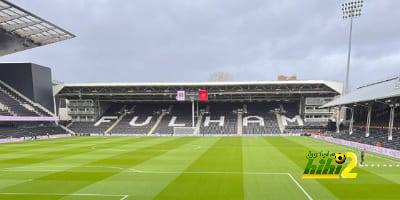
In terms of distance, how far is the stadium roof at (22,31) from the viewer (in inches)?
1751

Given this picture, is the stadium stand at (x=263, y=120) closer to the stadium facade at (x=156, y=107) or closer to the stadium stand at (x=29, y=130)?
the stadium facade at (x=156, y=107)

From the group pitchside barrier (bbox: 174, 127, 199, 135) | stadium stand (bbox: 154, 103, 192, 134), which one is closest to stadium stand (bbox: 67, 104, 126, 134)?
stadium stand (bbox: 154, 103, 192, 134)

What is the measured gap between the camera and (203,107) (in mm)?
86562

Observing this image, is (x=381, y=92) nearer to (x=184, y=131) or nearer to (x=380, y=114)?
(x=380, y=114)

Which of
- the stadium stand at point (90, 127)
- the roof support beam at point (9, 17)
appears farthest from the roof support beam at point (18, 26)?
the stadium stand at point (90, 127)

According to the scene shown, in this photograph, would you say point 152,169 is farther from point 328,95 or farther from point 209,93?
point 328,95

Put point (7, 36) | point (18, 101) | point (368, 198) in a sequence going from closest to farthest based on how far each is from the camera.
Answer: point (368, 198) → point (7, 36) → point (18, 101)

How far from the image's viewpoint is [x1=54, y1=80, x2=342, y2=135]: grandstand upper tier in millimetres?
72562

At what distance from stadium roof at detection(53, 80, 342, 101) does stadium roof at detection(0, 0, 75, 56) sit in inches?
728

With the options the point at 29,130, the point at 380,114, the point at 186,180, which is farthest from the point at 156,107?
the point at 186,180

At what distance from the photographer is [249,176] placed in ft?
67.3

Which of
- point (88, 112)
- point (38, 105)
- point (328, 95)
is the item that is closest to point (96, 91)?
point (88, 112)

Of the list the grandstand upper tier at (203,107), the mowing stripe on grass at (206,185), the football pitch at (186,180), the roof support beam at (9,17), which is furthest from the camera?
the grandstand upper tier at (203,107)

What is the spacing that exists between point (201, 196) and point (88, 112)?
2882 inches
